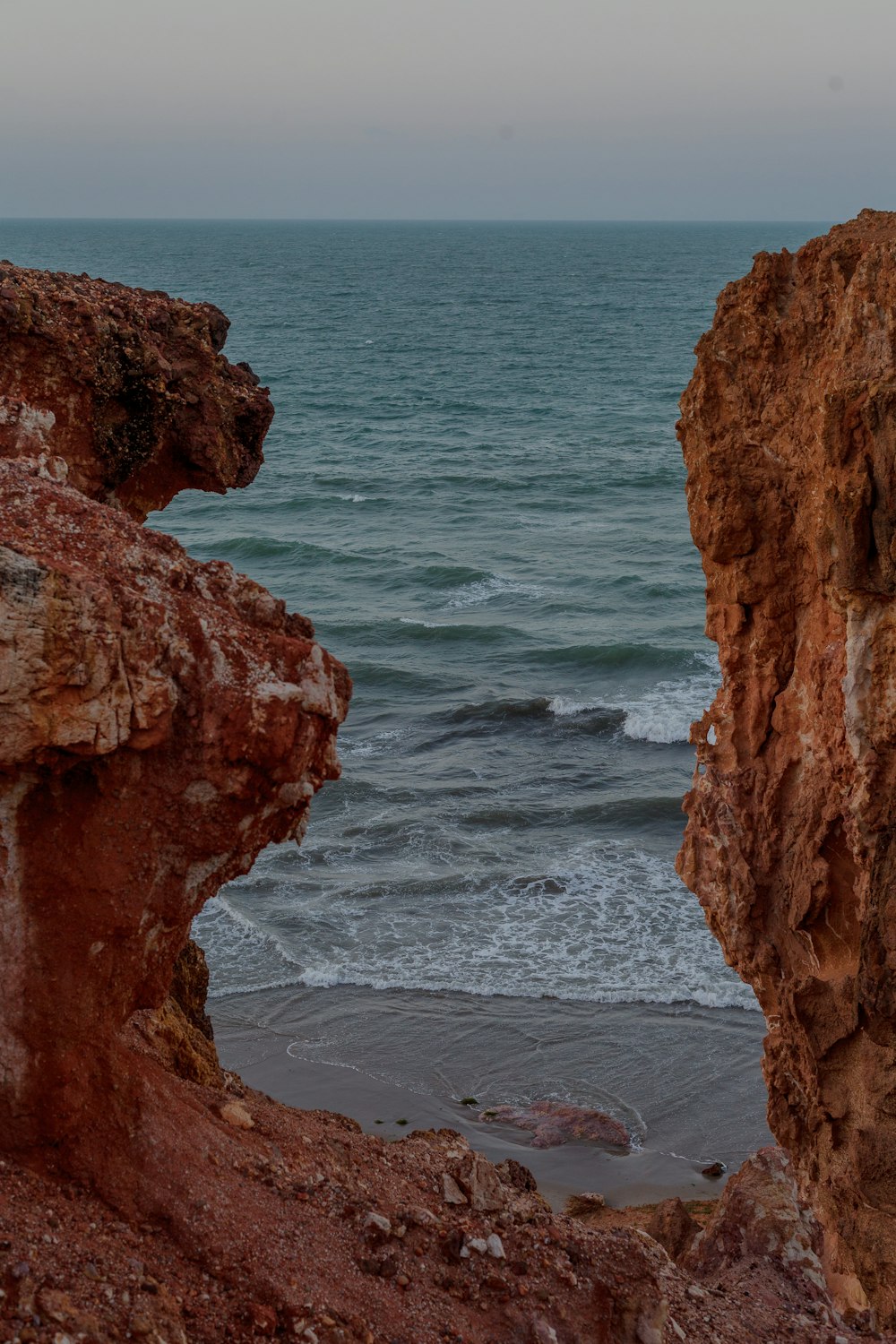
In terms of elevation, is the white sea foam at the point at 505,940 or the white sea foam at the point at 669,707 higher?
the white sea foam at the point at 669,707

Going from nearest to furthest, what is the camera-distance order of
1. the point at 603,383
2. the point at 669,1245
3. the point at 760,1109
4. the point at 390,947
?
the point at 669,1245 < the point at 760,1109 < the point at 390,947 < the point at 603,383

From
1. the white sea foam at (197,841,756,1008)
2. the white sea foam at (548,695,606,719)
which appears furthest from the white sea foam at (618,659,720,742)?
the white sea foam at (197,841,756,1008)

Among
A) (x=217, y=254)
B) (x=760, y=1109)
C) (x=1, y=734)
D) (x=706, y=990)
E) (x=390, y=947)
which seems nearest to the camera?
(x=1, y=734)

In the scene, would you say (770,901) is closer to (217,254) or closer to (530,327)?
(530,327)

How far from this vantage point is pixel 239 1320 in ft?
22.7

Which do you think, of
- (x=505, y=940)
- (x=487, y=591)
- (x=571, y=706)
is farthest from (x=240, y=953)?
(x=487, y=591)

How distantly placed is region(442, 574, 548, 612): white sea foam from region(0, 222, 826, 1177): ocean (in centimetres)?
10

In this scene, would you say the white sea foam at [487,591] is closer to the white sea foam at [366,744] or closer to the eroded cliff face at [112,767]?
the white sea foam at [366,744]

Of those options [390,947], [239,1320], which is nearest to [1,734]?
[239,1320]

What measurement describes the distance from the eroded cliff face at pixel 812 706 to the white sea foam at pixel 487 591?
1008 inches

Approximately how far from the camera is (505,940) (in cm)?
1970

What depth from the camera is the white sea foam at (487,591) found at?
37125 mm

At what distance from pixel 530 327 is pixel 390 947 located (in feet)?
294

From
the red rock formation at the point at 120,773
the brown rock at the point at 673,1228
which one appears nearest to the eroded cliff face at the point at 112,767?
the red rock formation at the point at 120,773
